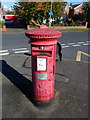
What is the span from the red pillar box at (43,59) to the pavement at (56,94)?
354 mm

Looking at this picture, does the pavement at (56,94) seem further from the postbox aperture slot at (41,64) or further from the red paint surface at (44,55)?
the postbox aperture slot at (41,64)

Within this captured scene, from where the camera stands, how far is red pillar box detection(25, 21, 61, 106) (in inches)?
114

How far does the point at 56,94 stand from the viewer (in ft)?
13.1

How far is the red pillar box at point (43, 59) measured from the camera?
2885 millimetres

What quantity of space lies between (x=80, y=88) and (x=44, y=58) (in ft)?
6.70

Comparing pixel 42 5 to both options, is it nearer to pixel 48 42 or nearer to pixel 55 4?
pixel 55 4

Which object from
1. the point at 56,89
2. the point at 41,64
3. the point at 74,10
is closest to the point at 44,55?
the point at 41,64

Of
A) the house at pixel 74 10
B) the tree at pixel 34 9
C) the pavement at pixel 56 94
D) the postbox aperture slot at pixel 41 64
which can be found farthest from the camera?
the house at pixel 74 10

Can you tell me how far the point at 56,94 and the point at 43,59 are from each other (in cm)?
148

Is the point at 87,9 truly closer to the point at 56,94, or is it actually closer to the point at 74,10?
the point at 74,10

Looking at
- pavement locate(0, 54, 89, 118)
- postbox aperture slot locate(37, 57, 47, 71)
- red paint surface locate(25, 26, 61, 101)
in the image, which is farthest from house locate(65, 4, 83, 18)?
postbox aperture slot locate(37, 57, 47, 71)

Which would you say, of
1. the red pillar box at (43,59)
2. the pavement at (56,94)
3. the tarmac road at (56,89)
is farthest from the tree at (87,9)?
the red pillar box at (43,59)

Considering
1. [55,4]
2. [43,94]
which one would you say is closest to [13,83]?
[43,94]

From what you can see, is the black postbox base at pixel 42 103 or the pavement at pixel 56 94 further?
the black postbox base at pixel 42 103
